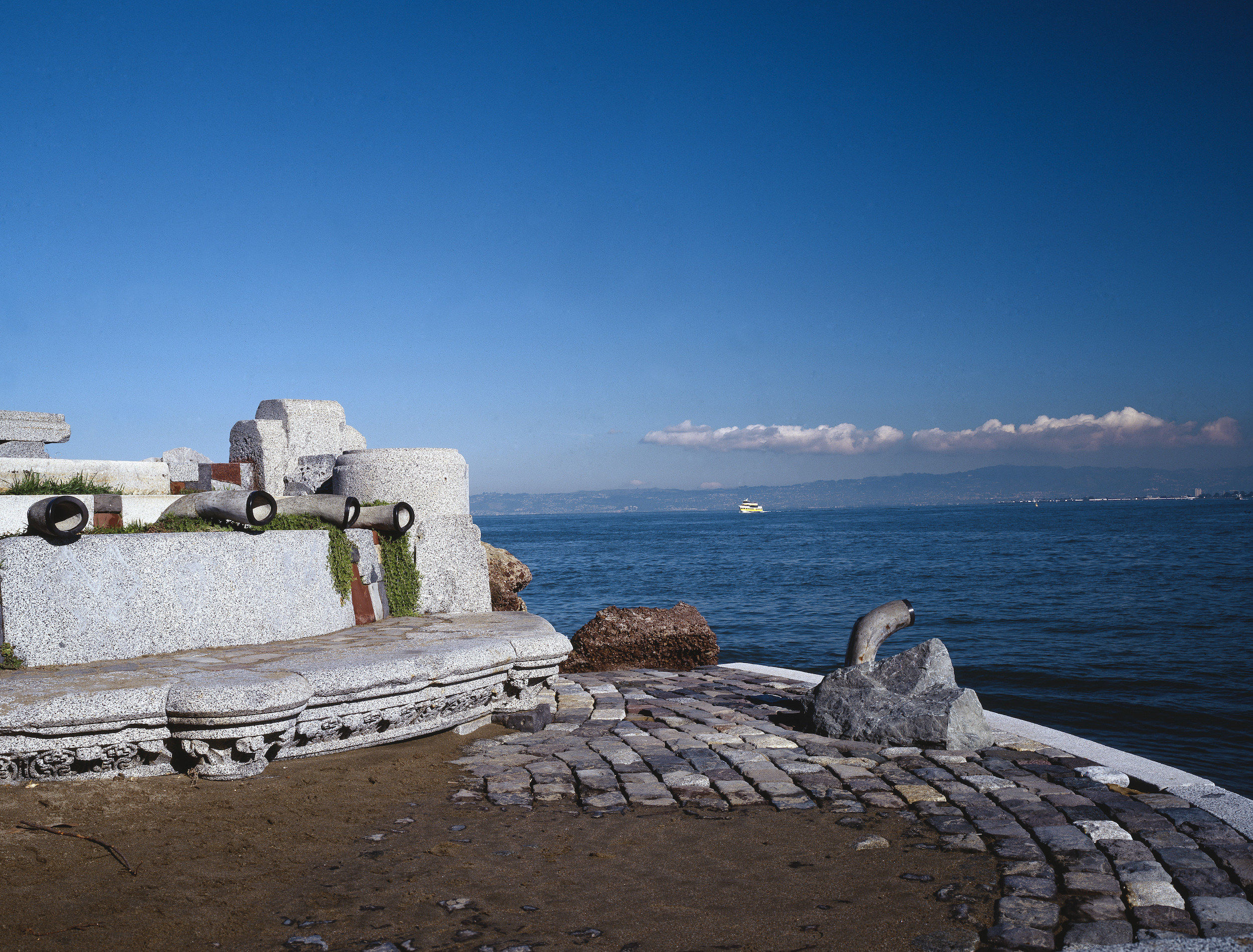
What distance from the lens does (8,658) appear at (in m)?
4.73

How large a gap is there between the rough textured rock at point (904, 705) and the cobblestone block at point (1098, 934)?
244cm

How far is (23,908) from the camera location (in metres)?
3.17

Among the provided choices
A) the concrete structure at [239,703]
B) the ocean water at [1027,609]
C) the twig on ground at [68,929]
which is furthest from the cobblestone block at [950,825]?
the ocean water at [1027,609]

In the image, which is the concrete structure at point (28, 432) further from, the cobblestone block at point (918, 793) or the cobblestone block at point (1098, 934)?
the cobblestone block at point (1098, 934)

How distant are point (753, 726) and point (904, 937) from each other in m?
3.29

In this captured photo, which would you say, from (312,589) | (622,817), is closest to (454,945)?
(622,817)

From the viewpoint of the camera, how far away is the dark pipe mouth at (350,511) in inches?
254

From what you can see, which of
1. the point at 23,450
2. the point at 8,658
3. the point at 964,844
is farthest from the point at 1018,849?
the point at 23,450

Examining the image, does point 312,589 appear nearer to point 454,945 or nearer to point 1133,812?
point 454,945

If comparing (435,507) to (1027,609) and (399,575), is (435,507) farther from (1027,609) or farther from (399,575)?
(1027,609)

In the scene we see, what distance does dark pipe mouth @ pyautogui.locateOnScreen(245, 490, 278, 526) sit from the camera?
5727 mm

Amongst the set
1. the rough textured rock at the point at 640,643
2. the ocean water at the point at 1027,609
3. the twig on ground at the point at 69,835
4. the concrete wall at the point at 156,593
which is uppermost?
the concrete wall at the point at 156,593

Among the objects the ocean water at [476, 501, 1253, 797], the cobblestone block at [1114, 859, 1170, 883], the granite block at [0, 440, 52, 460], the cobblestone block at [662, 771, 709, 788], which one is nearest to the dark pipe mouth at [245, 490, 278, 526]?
the cobblestone block at [662, 771, 709, 788]

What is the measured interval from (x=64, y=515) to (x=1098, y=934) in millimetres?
5621
